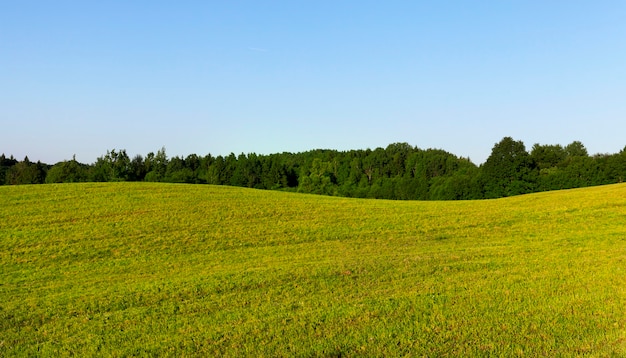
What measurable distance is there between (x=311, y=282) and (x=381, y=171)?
109 meters

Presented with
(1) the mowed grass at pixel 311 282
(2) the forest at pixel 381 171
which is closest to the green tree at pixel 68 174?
(2) the forest at pixel 381 171

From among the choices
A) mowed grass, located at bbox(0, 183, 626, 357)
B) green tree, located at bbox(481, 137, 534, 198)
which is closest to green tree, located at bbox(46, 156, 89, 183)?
mowed grass, located at bbox(0, 183, 626, 357)

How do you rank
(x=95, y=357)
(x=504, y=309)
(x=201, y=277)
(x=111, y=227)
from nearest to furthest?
(x=95, y=357), (x=504, y=309), (x=201, y=277), (x=111, y=227)

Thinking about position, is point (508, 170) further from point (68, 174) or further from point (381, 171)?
point (68, 174)

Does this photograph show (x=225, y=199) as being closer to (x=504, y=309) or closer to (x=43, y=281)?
(x=43, y=281)

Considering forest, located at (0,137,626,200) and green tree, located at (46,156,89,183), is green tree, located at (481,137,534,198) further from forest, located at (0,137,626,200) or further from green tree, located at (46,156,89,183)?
green tree, located at (46,156,89,183)

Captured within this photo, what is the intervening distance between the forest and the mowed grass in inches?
1847

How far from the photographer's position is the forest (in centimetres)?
7175

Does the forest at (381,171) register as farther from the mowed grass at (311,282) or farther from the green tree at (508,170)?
the mowed grass at (311,282)

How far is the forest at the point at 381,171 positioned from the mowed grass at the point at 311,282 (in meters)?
46.9

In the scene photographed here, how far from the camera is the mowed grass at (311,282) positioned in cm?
786

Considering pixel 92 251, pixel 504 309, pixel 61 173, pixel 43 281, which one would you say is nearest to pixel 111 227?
pixel 92 251

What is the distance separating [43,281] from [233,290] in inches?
267

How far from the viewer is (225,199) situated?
Result: 3319 cm
